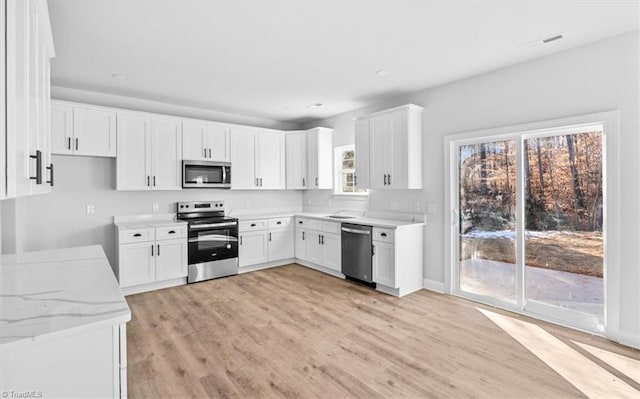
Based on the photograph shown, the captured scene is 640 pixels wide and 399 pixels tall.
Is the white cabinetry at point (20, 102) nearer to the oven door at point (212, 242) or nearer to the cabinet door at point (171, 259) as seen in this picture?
the cabinet door at point (171, 259)

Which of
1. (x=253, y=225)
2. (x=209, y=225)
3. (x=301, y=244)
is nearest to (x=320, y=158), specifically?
(x=301, y=244)

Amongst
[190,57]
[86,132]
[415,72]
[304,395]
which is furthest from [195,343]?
[415,72]

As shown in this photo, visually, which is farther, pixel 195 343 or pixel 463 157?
pixel 463 157

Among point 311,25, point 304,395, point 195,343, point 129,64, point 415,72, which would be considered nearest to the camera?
point 304,395

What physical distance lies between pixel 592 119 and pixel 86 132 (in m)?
5.62

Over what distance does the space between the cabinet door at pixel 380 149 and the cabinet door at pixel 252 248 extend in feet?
6.85

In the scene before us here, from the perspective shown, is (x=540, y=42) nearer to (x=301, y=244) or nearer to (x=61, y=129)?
(x=301, y=244)

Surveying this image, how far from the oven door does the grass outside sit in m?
3.58

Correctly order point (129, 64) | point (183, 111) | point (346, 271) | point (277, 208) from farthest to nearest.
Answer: point (277, 208)
point (183, 111)
point (346, 271)
point (129, 64)

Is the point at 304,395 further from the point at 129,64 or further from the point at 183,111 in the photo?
the point at 183,111

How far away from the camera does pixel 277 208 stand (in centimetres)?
645

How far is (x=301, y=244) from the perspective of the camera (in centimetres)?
579

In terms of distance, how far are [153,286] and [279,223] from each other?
2.15m

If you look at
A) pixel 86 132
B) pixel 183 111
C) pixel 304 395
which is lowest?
pixel 304 395
